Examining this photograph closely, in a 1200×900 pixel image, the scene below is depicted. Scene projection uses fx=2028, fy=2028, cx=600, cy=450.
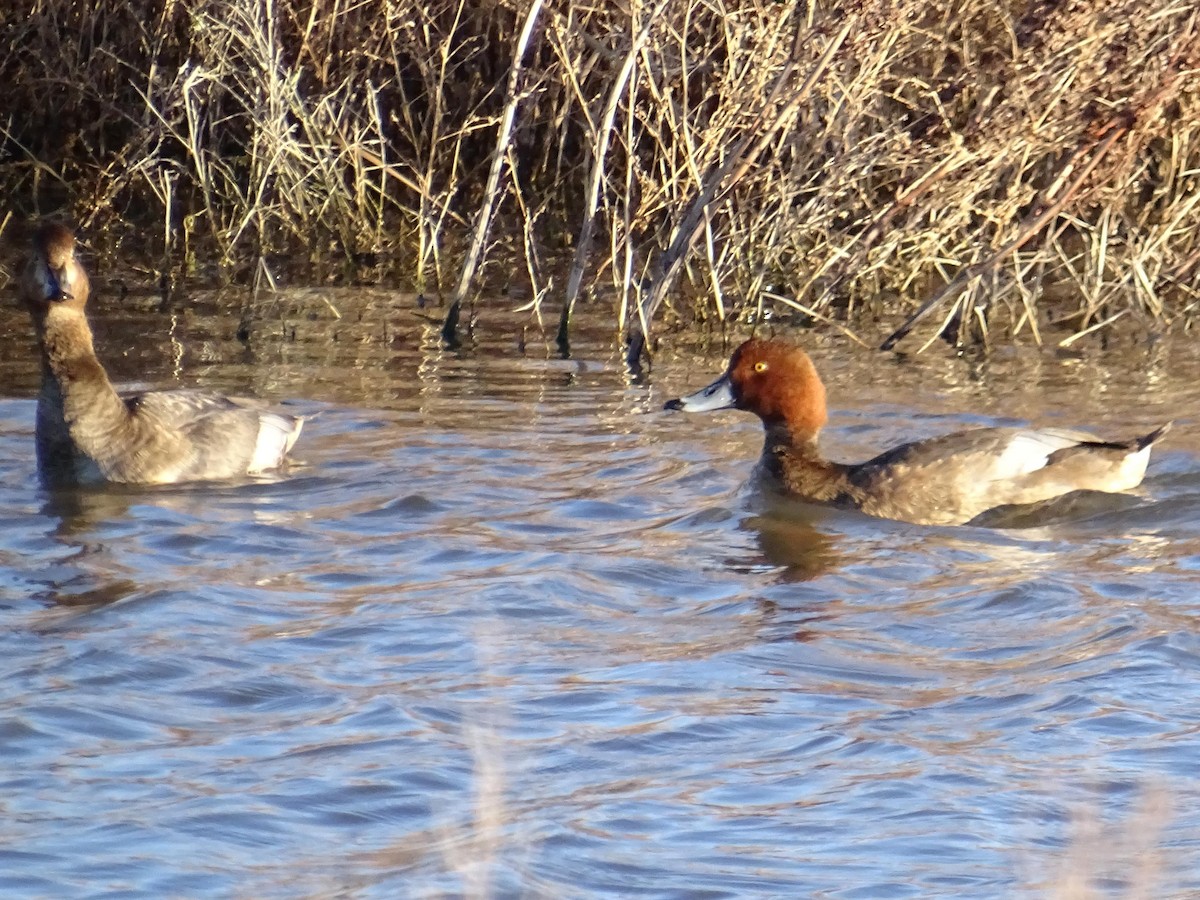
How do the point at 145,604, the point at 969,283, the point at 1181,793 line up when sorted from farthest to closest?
the point at 969,283, the point at 145,604, the point at 1181,793

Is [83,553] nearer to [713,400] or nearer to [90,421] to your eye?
[90,421]

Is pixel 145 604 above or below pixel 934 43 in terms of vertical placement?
below

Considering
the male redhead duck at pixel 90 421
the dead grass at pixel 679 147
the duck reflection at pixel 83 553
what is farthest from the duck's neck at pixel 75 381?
the dead grass at pixel 679 147

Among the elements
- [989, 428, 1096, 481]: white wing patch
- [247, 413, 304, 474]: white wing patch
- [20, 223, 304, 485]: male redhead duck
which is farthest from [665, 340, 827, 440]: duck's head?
[20, 223, 304, 485]: male redhead duck

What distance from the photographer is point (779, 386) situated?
8.01 metres

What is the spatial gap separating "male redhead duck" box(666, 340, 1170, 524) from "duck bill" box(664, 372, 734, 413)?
11.6 inches

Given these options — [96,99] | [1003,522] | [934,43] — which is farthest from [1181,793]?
[96,99]

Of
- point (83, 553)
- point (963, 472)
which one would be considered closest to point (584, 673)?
point (83, 553)

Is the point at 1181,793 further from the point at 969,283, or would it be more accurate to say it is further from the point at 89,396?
the point at 969,283

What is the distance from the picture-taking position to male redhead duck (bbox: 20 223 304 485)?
7.71 m

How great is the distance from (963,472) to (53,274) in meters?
3.52

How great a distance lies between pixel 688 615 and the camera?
6.11 m

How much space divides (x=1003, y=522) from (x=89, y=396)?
137 inches

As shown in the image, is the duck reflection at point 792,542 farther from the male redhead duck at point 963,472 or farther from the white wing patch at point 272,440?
the white wing patch at point 272,440
